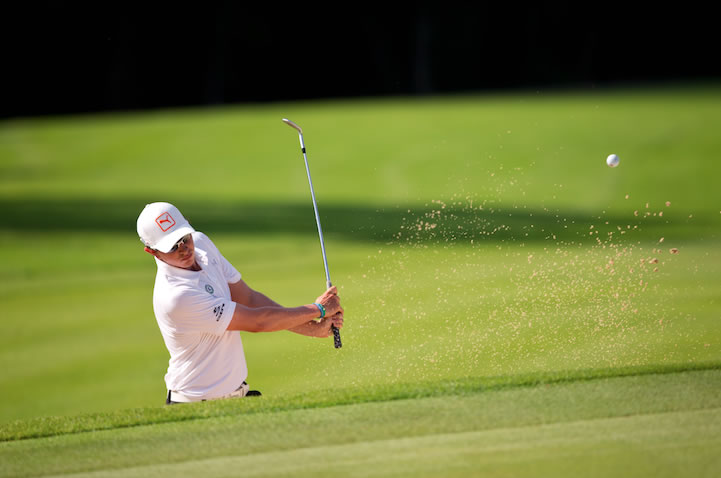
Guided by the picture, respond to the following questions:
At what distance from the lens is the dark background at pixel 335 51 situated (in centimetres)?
2708

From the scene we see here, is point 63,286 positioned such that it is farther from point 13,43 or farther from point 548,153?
point 13,43

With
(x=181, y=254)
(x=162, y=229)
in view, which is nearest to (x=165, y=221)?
(x=162, y=229)

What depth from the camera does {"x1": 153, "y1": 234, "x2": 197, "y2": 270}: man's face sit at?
12.4 ft

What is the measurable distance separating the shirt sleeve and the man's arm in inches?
2.4

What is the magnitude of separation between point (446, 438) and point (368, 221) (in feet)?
31.0

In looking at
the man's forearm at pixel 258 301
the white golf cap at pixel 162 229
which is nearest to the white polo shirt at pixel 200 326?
the white golf cap at pixel 162 229

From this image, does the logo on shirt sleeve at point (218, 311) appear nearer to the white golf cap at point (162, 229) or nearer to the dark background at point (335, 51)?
the white golf cap at point (162, 229)

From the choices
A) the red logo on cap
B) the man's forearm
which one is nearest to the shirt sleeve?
the red logo on cap

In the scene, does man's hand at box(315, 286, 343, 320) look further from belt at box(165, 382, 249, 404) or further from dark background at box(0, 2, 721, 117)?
dark background at box(0, 2, 721, 117)

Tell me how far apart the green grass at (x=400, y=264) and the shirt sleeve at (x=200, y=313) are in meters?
0.36

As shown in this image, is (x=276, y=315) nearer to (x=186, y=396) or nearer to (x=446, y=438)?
(x=186, y=396)

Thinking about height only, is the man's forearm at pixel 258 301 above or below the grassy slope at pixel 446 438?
above

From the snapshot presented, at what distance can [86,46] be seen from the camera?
2702 centimetres

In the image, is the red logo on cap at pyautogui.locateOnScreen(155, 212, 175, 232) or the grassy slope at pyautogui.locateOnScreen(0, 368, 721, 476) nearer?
the grassy slope at pyautogui.locateOnScreen(0, 368, 721, 476)
